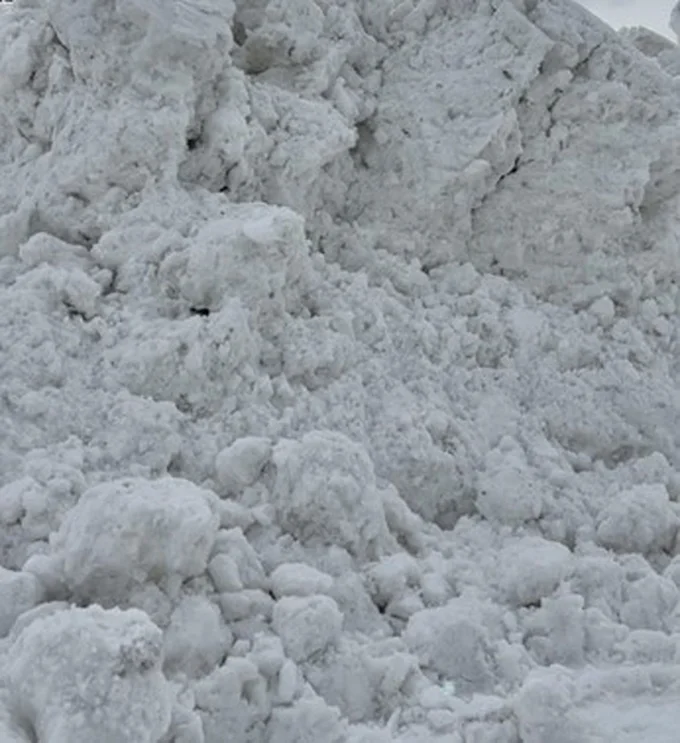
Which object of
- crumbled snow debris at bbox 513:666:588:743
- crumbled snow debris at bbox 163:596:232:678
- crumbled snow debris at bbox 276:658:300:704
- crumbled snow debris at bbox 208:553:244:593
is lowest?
crumbled snow debris at bbox 163:596:232:678

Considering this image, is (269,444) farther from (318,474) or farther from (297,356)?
(297,356)

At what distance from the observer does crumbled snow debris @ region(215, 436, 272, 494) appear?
281cm

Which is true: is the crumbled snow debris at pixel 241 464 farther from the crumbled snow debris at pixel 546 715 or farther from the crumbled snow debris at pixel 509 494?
the crumbled snow debris at pixel 546 715

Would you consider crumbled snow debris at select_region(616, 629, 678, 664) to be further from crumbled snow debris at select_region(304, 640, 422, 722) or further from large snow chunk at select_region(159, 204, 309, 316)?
large snow chunk at select_region(159, 204, 309, 316)

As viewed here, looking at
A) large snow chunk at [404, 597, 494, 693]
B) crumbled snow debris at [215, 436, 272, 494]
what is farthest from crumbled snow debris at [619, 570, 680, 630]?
crumbled snow debris at [215, 436, 272, 494]

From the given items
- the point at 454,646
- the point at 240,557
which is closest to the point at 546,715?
the point at 454,646

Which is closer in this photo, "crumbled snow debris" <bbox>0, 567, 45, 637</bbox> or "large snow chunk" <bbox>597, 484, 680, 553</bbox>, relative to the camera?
"crumbled snow debris" <bbox>0, 567, 45, 637</bbox>

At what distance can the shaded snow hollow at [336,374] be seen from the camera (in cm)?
228

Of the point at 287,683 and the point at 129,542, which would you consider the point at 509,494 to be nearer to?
the point at 287,683

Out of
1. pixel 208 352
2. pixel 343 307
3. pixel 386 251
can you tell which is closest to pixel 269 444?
pixel 208 352

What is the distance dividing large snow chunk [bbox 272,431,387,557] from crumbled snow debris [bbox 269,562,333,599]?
0.20 meters

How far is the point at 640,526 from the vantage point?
309 cm

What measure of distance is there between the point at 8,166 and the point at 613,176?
259 centimetres

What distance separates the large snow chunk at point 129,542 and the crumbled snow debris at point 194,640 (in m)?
0.08
